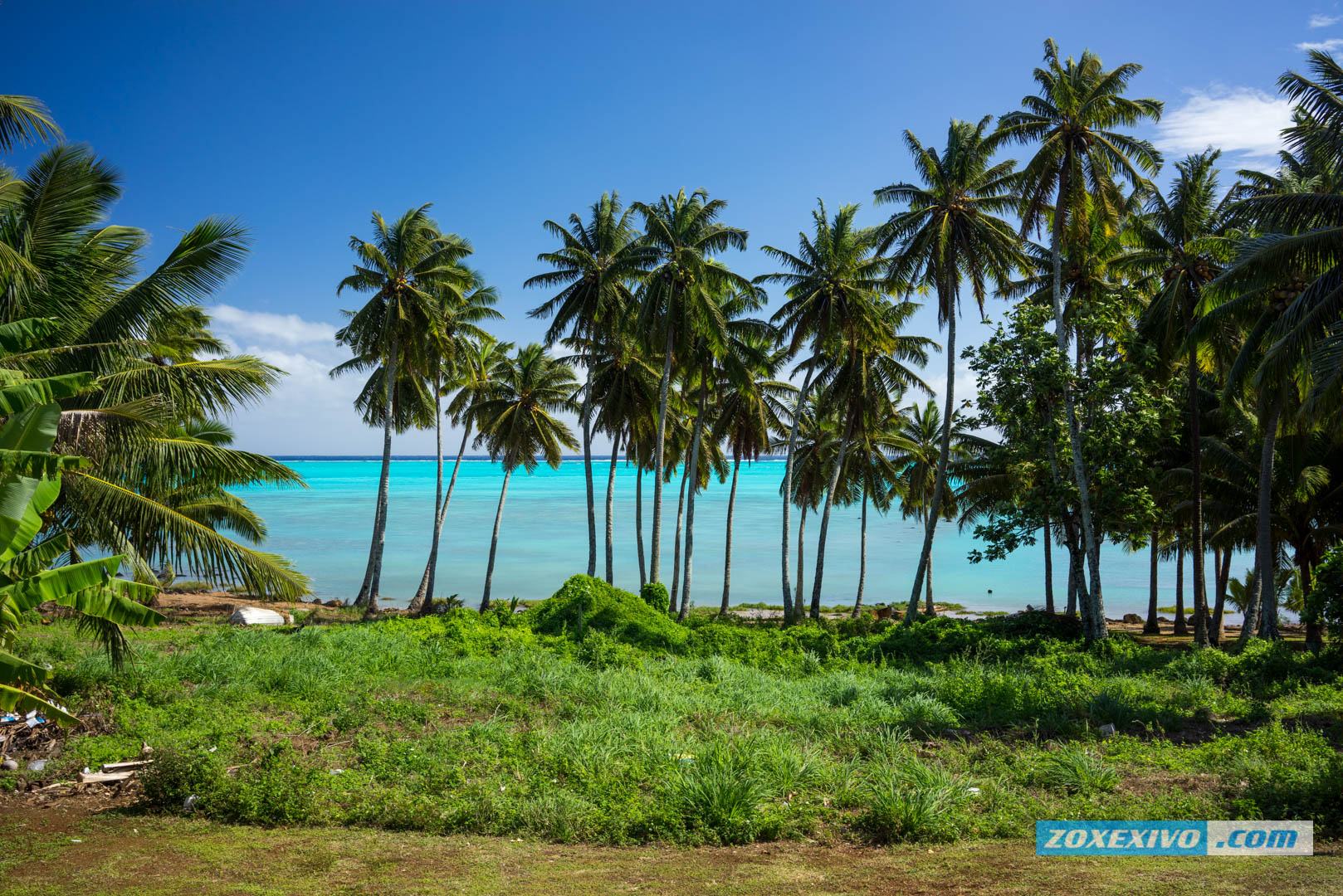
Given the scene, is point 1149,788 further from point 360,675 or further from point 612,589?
point 612,589

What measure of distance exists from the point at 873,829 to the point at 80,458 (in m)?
7.74

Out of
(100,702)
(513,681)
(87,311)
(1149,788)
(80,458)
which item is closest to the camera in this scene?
(80,458)

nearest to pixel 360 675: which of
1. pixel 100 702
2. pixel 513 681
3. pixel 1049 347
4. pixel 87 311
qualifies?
pixel 513 681

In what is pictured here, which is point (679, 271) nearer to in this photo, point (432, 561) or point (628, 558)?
point (432, 561)

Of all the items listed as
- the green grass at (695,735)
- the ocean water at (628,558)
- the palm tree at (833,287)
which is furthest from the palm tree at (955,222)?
the ocean water at (628,558)

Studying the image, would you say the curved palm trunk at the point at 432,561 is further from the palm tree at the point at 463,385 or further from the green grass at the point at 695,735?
the green grass at the point at 695,735

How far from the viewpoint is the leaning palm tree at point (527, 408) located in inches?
1128

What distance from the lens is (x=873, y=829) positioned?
671cm

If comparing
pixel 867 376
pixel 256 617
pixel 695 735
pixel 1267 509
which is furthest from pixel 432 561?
pixel 1267 509

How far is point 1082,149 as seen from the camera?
62.2ft

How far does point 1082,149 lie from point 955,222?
11.6 ft

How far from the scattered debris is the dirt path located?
60.2 ft

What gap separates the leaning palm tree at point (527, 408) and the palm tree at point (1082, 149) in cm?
1696

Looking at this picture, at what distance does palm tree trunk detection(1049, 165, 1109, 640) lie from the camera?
1861cm
